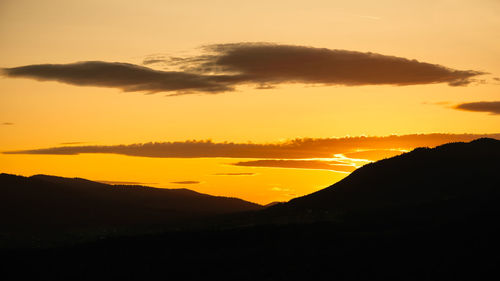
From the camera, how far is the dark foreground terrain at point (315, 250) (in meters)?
48.7

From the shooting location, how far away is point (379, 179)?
319 feet

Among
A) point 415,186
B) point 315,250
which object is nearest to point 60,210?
point 415,186

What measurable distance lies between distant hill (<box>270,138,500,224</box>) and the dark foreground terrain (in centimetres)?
55

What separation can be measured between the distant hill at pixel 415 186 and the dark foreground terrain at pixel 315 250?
1.82 ft

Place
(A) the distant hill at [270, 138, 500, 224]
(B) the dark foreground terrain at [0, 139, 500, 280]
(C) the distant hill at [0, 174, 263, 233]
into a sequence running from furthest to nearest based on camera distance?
(C) the distant hill at [0, 174, 263, 233] < (A) the distant hill at [270, 138, 500, 224] < (B) the dark foreground terrain at [0, 139, 500, 280]

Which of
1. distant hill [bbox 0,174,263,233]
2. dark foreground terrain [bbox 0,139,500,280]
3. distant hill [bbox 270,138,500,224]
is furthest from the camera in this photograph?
distant hill [bbox 0,174,263,233]

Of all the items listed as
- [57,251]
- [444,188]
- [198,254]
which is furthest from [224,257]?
[444,188]

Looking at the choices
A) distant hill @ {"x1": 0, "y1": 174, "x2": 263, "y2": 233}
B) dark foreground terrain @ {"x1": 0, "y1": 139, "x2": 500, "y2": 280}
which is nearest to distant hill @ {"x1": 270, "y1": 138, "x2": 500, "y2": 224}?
dark foreground terrain @ {"x1": 0, "y1": 139, "x2": 500, "y2": 280}

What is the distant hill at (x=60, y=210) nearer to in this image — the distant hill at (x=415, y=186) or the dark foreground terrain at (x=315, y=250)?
the distant hill at (x=415, y=186)

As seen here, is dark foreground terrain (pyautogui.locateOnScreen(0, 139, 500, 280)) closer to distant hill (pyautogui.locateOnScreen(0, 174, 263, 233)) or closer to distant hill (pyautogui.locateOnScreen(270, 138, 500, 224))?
distant hill (pyautogui.locateOnScreen(270, 138, 500, 224))

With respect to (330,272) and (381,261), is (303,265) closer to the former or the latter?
(330,272)

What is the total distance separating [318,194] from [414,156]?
18.3 metres

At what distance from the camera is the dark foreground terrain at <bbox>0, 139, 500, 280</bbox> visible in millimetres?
48656

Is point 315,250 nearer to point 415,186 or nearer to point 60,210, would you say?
point 415,186
